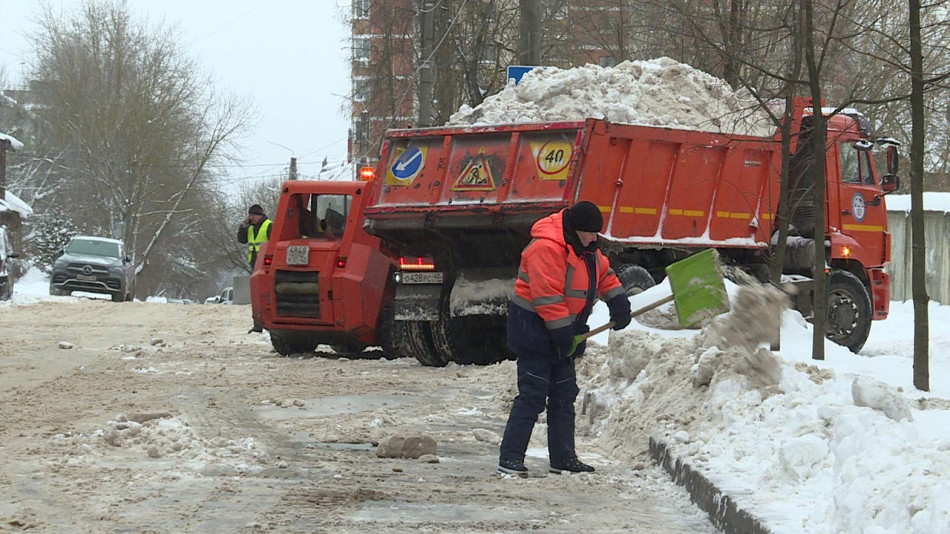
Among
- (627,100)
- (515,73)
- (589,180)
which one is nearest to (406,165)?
(589,180)

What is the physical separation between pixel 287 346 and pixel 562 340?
29.3 feet

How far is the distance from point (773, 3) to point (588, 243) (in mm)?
9447

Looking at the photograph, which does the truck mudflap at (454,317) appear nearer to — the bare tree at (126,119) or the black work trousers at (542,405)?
the black work trousers at (542,405)

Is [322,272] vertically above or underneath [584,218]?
underneath

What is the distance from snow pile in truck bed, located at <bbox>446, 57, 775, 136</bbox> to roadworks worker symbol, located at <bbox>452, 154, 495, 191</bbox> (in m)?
1.30

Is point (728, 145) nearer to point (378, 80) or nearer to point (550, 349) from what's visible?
point (550, 349)

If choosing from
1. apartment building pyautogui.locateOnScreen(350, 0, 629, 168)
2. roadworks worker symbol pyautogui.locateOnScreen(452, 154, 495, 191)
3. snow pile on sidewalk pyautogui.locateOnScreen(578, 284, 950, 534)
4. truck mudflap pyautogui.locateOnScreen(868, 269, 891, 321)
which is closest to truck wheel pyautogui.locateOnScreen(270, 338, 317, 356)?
roadworks worker symbol pyautogui.locateOnScreen(452, 154, 495, 191)

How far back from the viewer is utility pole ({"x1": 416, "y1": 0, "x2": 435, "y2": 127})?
2442cm

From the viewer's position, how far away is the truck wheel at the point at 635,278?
13531 millimetres

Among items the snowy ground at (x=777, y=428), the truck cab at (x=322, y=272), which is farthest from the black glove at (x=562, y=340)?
the truck cab at (x=322, y=272)

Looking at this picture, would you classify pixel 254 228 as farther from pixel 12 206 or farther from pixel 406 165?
pixel 12 206

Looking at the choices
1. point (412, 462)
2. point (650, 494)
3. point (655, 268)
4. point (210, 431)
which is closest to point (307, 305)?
point (655, 268)

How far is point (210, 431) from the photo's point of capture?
8719 millimetres

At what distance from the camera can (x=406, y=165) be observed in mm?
13953
